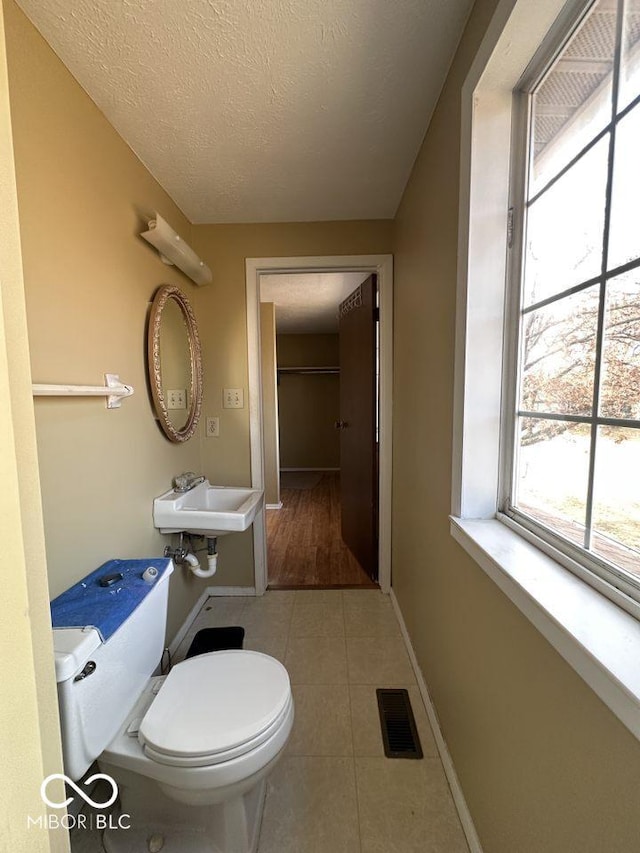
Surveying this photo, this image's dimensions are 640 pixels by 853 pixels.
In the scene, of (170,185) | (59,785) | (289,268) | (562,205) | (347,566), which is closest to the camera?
(59,785)

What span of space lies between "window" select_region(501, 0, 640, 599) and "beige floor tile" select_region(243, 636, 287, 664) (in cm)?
138

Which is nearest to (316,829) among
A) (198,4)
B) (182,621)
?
(182,621)

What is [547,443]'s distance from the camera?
0.84 m

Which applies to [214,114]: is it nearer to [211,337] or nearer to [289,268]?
[289,268]

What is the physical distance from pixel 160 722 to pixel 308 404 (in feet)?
16.5

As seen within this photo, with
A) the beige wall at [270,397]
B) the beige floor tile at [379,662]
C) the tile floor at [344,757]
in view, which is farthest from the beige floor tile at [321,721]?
the beige wall at [270,397]

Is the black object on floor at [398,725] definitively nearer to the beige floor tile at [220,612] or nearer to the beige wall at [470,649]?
the beige wall at [470,649]

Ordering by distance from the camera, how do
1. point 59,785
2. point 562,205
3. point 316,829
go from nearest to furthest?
point 59,785 → point 562,205 → point 316,829

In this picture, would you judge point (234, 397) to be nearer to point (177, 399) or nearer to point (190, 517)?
point (177, 399)

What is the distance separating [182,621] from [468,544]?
5.39ft

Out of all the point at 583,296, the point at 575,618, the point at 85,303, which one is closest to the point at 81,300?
the point at 85,303

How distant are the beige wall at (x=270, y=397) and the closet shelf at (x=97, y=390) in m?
→ 2.23

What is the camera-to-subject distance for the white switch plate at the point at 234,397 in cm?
217

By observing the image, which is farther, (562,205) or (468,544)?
(468,544)
